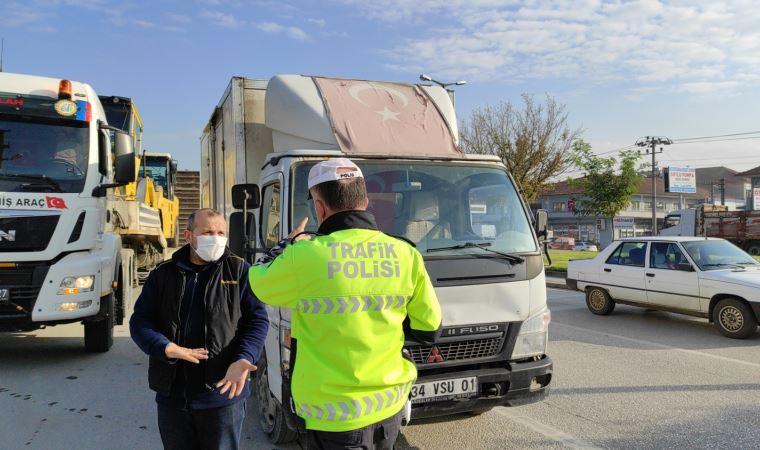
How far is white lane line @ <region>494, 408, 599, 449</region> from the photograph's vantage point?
13.7 feet

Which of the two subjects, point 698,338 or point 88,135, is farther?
point 698,338

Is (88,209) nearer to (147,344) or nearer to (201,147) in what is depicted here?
(201,147)

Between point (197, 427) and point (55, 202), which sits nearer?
point (197, 427)

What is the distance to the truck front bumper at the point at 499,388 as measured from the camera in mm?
3668

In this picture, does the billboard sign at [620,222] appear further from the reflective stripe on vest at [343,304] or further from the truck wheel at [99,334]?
the reflective stripe on vest at [343,304]

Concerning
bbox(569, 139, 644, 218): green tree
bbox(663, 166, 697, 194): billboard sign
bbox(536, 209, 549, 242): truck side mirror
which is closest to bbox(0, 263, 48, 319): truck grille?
bbox(536, 209, 549, 242): truck side mirror

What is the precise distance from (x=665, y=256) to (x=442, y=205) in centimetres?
631

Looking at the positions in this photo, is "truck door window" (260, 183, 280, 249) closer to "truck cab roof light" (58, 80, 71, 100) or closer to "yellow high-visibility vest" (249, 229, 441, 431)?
"yellow high-visibility vest" (249, 229, 441, 431)

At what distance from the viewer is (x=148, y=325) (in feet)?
8.72

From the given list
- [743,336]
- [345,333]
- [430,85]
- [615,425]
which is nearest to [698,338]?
[743,336]

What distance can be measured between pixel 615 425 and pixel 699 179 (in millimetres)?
102225

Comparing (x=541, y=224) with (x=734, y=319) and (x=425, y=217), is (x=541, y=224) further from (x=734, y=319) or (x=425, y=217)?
(x=734, y=319)

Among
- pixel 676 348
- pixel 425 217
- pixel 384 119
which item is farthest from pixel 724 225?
pixel 425 217

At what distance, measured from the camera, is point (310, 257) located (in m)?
2.03
